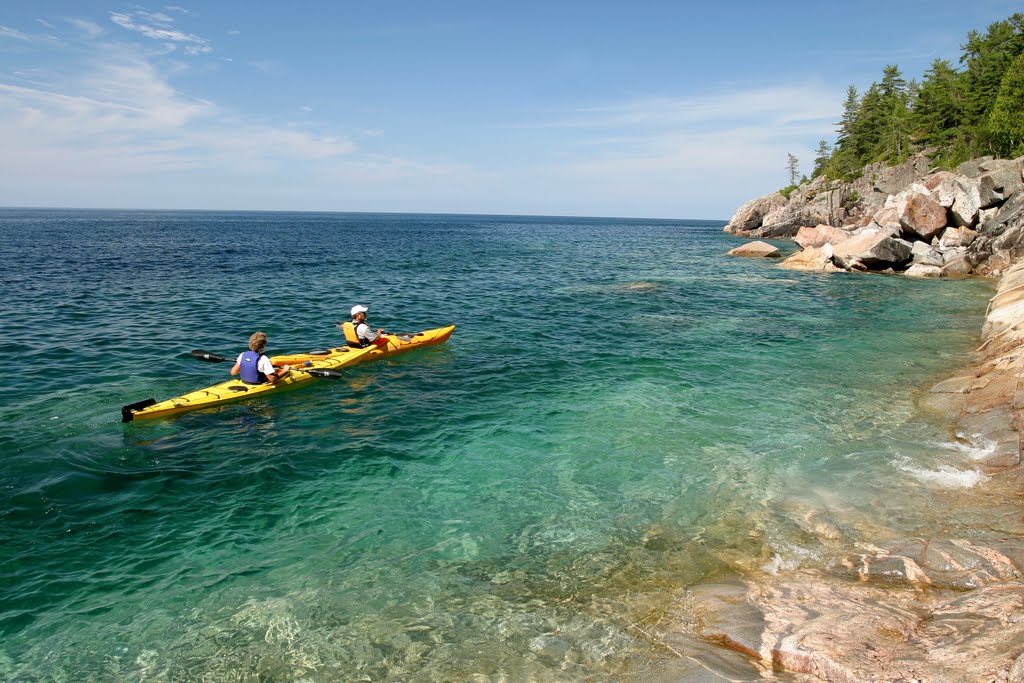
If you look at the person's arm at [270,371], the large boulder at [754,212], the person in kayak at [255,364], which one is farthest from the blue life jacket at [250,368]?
the large boulder at [754,212]

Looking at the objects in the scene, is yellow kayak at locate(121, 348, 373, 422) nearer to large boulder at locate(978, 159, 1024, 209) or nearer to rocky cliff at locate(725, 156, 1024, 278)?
rocky cliff at locate(725, 156, 1024, 278)

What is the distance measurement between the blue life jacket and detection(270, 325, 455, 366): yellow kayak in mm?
1463

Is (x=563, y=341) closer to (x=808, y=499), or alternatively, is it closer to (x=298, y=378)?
(x=298, y=378)

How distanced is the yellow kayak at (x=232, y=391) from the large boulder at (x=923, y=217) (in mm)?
38758

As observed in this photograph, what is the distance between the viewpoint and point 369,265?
47219mm

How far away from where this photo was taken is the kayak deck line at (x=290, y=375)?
1278cm

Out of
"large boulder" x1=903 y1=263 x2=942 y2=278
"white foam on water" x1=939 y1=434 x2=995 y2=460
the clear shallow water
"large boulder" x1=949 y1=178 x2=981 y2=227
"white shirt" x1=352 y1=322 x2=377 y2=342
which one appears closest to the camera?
the clear shallow water

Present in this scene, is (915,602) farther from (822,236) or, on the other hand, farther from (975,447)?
(822,236)

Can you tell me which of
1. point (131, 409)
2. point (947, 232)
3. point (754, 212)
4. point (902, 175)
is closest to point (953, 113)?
point (902, 175)

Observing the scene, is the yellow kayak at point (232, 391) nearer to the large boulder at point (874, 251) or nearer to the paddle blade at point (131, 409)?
the paddle blade at point (131, 409)

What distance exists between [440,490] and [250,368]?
6.92 metres

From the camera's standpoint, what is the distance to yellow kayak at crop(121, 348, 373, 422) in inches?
499

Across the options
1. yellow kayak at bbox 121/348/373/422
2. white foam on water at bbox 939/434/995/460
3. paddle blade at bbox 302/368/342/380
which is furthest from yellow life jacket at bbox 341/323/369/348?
white foam on water at bbox 939/434/995/460

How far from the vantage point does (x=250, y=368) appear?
14320 millimetres
